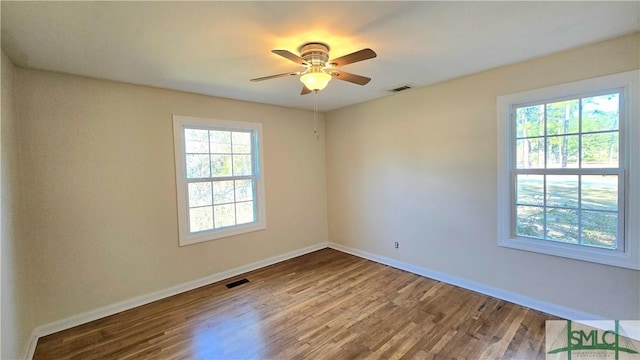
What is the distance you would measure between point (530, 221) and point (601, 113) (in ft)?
3.72

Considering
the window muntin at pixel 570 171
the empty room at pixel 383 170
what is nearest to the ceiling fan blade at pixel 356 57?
the empty room at pixel 383 170

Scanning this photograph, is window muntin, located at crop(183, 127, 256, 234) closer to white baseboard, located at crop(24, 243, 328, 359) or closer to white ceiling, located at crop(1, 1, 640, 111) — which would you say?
white baseboard, located at crop(24, 243, 328, 359)

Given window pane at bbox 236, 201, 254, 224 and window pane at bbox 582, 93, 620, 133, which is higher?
window pane at bbox 582, 93, 620, 133

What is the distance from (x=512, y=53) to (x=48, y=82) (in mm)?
4272

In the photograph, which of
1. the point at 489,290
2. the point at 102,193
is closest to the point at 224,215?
the point at 102,193

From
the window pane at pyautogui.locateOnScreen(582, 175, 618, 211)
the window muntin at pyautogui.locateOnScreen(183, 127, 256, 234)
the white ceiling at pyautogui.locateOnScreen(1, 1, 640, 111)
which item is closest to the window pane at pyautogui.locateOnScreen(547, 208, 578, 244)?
the window pane at pyautogui.locateOnScreen(582, 175, 618, 211)

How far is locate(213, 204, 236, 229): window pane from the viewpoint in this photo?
3678 millimetres

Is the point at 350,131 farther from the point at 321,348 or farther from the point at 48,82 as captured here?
the point at 48,82

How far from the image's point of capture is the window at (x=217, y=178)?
3.34 meters

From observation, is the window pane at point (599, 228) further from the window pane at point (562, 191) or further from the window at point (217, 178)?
the window at point (217, 178)

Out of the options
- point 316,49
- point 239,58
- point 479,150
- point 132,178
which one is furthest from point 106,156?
point 479,150

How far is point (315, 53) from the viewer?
2113 mm

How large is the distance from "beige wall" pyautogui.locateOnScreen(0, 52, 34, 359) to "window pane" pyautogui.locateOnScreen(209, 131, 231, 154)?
1763 millimetres

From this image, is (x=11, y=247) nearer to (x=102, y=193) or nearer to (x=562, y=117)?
(x=102, y=193)
